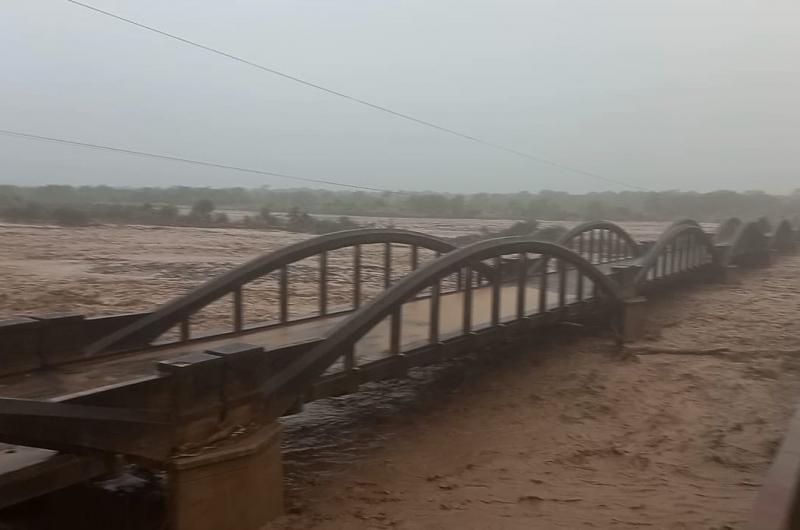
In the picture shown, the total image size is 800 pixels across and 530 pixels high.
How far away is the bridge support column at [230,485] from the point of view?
442 cm

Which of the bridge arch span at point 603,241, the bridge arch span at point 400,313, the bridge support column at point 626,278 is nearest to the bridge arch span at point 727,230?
the bridge arch span at point 603,241

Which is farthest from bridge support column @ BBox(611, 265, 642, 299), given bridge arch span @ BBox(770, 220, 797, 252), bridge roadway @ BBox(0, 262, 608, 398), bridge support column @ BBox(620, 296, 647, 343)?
bridge arch span @ BBox(770, 220, 797, 252)

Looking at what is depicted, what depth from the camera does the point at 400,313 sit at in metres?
6.64

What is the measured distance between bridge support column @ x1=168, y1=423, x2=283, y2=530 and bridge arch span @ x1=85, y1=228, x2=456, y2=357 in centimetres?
181

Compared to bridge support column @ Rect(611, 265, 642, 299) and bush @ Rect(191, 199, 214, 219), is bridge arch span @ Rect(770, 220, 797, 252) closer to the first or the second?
bridge support column @ Rect(611, 265, 642, 299)

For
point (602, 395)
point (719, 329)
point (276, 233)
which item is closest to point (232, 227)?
point (276, 233)

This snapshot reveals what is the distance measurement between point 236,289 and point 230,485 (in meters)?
2.67

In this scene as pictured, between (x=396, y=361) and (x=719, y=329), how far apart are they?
8.44m

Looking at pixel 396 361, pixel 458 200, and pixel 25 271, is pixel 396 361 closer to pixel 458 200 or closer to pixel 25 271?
pixel 25 271

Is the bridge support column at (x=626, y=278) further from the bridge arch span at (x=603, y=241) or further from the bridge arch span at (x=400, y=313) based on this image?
the bridge arch span at (x=400, y=313)

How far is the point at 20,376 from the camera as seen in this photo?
5.30m

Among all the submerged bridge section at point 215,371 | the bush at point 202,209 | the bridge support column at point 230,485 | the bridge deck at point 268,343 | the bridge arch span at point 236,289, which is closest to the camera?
the submerged bridge section at point 215,371

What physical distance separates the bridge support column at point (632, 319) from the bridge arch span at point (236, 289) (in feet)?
14.0

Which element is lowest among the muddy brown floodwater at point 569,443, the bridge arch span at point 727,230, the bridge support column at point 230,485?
the muddy brown floodwater at point 569,443
